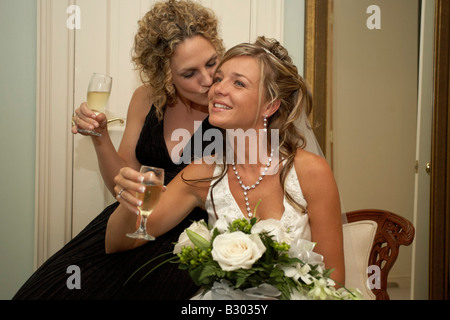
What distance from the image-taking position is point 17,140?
9.94 ft

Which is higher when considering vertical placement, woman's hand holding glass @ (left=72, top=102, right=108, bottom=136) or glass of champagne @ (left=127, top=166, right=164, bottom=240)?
woman's hand holding glass @ (left=72, top=102, right=108, bottom=136)

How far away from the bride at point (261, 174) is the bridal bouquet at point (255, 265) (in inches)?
19.1

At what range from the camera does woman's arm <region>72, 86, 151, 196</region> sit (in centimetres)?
191

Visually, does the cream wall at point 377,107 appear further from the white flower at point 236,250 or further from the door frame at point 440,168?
the white flower at point 236,250

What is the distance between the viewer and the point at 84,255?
6.57 feet

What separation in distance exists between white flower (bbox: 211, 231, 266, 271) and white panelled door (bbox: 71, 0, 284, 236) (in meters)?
2.03

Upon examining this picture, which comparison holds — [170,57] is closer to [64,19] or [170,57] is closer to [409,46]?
[64,19]

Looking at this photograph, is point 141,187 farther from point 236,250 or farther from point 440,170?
point 440,170

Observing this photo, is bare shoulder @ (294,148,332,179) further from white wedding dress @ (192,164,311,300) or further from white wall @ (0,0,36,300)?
white wall @ (0,0,36,300)

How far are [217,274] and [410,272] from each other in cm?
190

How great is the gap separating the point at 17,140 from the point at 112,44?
0.85 metres

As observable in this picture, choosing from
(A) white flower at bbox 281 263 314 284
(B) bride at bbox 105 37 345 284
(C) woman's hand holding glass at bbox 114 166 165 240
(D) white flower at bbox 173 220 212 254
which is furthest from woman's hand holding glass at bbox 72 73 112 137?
(A) white flower at bbox 281 263 314 284

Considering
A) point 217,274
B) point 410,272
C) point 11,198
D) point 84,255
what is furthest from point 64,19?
point 410,272

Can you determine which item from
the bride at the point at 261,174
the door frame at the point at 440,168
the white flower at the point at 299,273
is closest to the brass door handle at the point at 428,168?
the door frame at the point at 440,168
